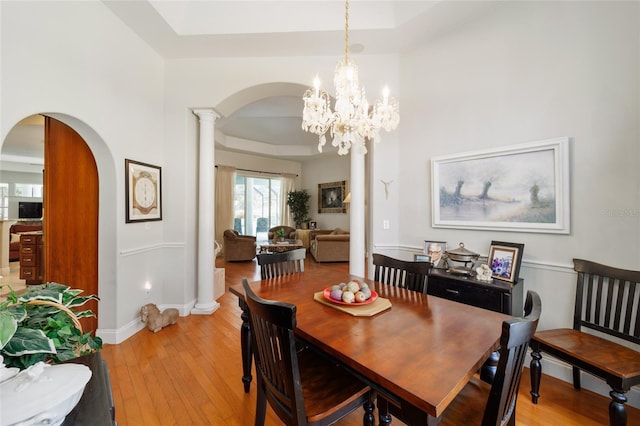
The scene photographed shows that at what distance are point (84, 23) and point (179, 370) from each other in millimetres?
3111

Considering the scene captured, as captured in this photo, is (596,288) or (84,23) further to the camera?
(84,23)

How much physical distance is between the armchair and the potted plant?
2321 mm

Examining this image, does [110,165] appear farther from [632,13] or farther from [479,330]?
[632,13]

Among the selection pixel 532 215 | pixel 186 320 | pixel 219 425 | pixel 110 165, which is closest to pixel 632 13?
pixel 532 215

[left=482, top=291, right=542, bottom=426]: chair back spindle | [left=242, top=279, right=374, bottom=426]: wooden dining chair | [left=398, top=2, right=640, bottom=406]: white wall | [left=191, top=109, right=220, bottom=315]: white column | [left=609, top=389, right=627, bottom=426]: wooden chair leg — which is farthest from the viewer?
[left=191, top=109, right=220, bottom=315]: white column

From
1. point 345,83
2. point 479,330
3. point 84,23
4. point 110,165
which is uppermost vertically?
point 84,23

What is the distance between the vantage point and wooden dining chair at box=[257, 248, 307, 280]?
7.31ft

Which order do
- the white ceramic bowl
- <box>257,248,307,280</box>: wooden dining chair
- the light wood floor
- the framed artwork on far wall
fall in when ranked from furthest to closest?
the framed artwork on far wall
<box>257,248,307,280</box>: wooden dining chair
the light wood floor
the white ceramic bowl

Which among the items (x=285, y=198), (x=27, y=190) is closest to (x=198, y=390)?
(x=285, y=198)

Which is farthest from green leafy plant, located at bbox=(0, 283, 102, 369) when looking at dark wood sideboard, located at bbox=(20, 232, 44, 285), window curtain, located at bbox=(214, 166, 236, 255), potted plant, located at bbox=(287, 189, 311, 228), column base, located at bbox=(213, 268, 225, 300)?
potted plant, located at bbox=(287, 189, 311, 228)

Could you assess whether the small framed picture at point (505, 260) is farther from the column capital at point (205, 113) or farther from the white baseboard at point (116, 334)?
the white baseboard at point (116, 334)

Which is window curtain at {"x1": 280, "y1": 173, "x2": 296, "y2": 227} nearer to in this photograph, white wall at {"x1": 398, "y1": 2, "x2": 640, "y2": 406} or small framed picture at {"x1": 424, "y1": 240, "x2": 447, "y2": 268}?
white wall at {"x1": 398, "y1": 2, "x2": 640, "y2": 406}

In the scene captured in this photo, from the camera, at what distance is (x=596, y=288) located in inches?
76.4

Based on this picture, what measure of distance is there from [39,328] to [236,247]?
5.92 metres
